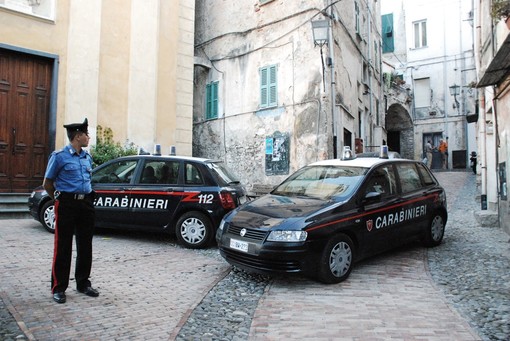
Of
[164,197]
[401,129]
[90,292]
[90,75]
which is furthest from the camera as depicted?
[401,129]

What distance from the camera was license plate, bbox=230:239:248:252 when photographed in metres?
5.13

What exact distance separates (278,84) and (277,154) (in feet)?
8.33

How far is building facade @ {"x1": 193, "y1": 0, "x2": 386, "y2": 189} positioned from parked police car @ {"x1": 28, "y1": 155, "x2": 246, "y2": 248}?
715 cm

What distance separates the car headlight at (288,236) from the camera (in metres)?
4.91

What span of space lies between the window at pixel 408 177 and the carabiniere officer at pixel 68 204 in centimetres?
467

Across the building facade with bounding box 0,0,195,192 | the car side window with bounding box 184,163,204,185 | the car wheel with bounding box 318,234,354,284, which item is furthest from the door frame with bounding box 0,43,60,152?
the car wheel with bounding box 318,234,354,284

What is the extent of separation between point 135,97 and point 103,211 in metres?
6.38

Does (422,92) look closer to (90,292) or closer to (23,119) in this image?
(23,119)

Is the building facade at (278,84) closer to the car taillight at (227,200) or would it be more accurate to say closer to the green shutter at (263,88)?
the green shutter at (263,88)

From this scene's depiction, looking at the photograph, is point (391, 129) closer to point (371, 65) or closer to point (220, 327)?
point (371, 65)

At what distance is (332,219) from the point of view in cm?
520

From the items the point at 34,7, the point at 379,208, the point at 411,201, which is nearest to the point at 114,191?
the point at 379,208

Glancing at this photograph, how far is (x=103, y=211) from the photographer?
7586 millimetres

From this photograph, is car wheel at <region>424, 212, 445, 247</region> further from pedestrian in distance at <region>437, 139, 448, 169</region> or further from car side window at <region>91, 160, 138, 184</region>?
pedestrian in distance at <region>437, 139, 448, 169</region>
